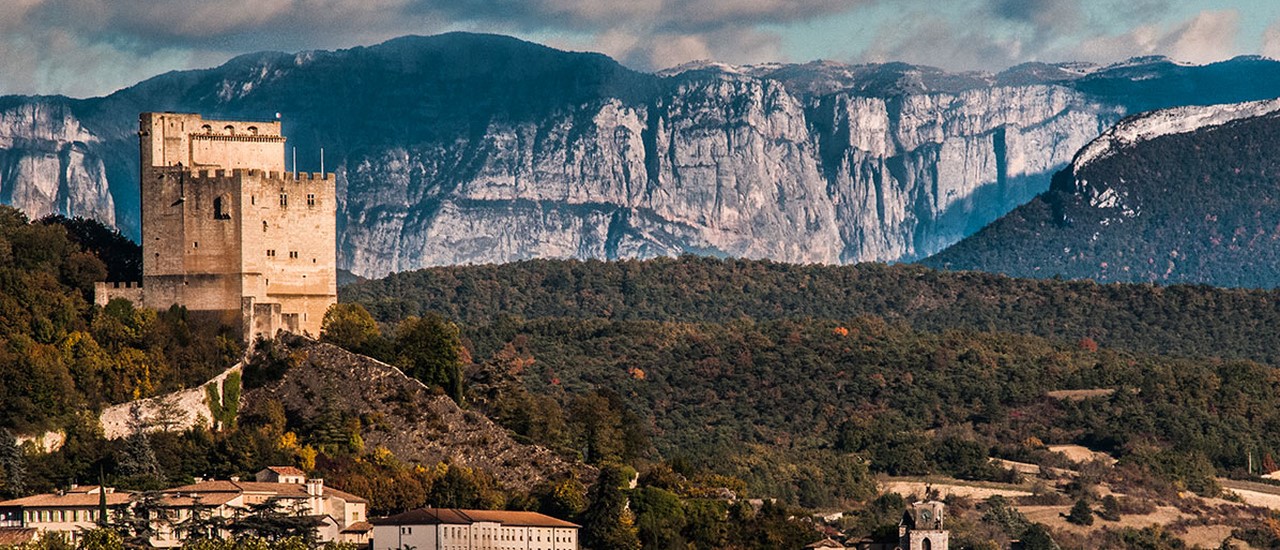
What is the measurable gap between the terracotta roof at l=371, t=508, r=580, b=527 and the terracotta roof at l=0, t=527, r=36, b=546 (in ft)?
37.6

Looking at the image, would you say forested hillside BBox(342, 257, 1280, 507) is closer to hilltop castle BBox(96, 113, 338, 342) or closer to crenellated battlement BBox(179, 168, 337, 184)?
hilltop castle BBox(96, 113, 338, 342)

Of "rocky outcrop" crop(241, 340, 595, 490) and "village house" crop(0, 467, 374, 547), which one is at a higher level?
"rocky outcrop" crop(241, 340, 595, 490)

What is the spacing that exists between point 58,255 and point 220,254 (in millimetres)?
7073

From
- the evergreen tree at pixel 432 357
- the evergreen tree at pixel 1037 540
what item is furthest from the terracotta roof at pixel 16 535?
the evergreen tree at pixel 1037 540

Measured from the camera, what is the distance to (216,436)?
110 metres

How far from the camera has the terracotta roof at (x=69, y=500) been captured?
101125mm

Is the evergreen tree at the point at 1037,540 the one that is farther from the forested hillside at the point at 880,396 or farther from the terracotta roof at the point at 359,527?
the terracotta roof at the point at 359,527

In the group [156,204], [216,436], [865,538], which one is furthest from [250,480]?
[865,538]

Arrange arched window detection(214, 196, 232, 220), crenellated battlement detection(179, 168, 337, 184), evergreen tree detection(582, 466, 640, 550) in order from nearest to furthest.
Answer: evergreen tree detection(582, 466, 640, 550)
arched window detection(214, 196, 232, 220)
crenellated battlement detection(179, 168, 337, 184)

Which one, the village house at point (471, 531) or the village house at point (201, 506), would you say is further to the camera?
the village house at point (471, 531)


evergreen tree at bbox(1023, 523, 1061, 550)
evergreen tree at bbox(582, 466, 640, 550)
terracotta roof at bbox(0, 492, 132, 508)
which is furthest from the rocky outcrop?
evergreen tree at bbox(1023, 523, 1061, 550)

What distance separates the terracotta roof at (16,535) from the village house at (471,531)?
1120cm

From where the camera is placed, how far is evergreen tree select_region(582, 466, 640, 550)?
107938mm

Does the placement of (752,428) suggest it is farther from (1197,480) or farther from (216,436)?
(216,436)
